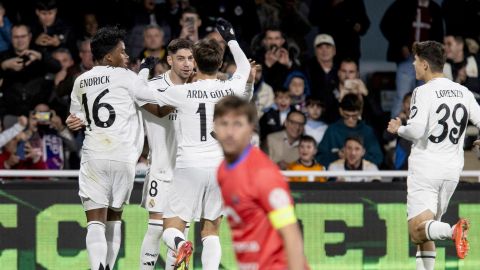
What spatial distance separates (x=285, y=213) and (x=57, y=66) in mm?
8597

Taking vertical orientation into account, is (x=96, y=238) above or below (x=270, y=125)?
below

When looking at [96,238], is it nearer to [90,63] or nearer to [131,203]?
[131,203]

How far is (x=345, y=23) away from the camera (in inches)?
645

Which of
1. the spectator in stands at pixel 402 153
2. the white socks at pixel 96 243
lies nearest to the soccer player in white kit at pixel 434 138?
the white socks at pixel 96 243

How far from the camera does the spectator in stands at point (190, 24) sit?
15289 mm

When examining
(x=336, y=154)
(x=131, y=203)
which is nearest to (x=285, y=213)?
(x=131, y=203)

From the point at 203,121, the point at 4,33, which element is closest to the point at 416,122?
the point at 203,121

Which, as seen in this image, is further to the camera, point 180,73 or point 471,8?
point 471,8

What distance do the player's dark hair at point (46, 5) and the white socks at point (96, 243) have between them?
17.0ft

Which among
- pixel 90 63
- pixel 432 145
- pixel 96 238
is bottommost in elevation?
pixel 96 238

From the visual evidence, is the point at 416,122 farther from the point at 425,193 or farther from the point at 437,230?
the point at 437,230

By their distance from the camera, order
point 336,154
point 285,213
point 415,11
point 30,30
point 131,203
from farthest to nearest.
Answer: point 415,11 < point 30,30 < point 336,154 < point 131,203 < point 285,213

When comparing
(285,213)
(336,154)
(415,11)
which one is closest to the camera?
(285,213)

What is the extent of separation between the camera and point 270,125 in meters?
14.8
